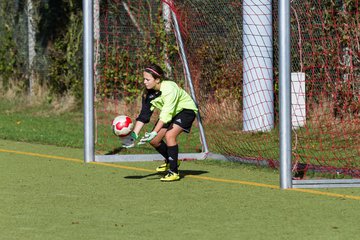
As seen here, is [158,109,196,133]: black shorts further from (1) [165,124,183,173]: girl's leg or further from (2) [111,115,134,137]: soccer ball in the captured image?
(2) [111,115,134,137]: soccer ball

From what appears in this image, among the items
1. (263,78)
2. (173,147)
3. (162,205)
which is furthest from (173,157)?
(263,78)

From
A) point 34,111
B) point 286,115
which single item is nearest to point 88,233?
point 286,115

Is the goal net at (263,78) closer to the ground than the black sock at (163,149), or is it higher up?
higher up

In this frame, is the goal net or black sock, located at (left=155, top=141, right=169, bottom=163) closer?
black sock, located at (left=155, top=141, right=169, bottom=163)

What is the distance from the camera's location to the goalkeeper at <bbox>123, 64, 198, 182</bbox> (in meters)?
11.0

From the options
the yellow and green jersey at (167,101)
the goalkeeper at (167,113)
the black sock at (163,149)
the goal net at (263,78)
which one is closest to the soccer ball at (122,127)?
the goalkeeper at (167,113)

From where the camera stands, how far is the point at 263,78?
1395 centimetres

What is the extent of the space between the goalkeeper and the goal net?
4.26ft

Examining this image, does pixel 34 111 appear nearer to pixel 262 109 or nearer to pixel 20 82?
pixel 20 82

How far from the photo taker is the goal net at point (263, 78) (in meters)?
12.7

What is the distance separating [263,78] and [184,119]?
2.83 m

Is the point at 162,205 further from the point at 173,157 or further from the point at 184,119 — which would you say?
the point at 184,119

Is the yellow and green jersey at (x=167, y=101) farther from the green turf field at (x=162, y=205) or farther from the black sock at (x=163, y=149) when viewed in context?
the green turf field at (x=162, y=205)

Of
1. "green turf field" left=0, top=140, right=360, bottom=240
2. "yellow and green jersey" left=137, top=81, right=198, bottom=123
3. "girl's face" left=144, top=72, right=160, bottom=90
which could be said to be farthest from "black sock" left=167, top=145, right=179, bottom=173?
"girl's face" left=144, top=72, right=160, bottom=90
